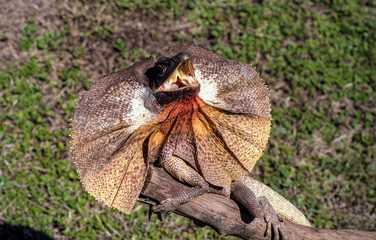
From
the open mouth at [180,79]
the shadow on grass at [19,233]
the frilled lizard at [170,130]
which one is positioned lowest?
the shadow on grass at [19,233]

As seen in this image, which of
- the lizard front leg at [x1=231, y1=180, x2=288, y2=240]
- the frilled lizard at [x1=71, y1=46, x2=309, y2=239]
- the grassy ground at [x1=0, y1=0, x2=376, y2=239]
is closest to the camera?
the frilled lizard at [x1=71, y1=46, x2=309, y2=239]

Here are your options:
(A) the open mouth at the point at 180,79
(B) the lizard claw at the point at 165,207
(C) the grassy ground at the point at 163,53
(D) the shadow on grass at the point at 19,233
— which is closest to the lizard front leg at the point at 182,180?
(B) the lizard claw at the point at 165,207

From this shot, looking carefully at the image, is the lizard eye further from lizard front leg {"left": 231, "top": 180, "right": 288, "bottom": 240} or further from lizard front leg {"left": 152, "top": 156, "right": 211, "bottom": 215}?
lizard front leg {"left": 231, "top": 180, "right": 288, "bottom": 240}

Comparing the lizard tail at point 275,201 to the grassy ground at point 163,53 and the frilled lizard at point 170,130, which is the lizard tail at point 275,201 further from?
the grassy ground at point 163,53

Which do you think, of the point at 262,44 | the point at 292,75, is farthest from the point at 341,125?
the point at 262,44

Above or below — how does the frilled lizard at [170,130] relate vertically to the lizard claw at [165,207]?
above

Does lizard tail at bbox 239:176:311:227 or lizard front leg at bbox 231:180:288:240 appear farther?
lizard tail at bbox 239:176:311:227

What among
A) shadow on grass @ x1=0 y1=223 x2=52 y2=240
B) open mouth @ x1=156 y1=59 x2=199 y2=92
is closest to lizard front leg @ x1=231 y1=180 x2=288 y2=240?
open mouth @ x1=156 y1=59 x2=199 y2=92

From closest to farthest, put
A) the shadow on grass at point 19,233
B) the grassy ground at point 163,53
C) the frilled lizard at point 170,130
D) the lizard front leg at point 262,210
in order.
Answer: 1. the frilled lizard at point 170,130
2. the lizard front leg at point 262,210
3. the shadow on grass at point 19,233
4. the grassy ground at point 163,53

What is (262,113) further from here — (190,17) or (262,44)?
(190,17)
